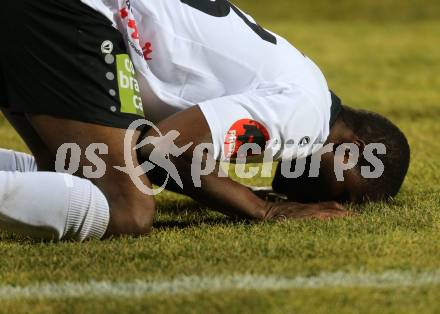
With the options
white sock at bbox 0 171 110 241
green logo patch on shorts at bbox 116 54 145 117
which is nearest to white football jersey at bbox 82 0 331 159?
green logo patch on shorts at bbox 116 54 145 117

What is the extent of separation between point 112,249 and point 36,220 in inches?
12.3

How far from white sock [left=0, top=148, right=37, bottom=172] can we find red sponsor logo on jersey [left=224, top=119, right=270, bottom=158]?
1.03 metres

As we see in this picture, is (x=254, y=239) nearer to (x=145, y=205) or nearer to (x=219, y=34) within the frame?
(x=145, y=205)

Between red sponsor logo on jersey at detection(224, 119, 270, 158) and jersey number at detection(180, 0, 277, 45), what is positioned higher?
jersey number at detection(180, 0, 277, 45)

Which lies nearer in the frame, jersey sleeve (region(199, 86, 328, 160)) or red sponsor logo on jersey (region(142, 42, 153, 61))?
jersey sleeve (region(199, 86, 328, 160))

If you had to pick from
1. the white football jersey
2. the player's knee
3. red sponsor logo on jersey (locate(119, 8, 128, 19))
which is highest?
red sponsor logo on jersey (locate(119, 8, 128, 19))

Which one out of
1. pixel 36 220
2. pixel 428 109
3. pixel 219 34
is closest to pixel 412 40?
pixel 428 109

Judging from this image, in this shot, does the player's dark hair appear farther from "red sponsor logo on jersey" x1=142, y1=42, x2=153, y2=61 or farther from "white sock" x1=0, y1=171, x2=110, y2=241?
"white sock" x1=0, y1=171, x2=110, y2=241

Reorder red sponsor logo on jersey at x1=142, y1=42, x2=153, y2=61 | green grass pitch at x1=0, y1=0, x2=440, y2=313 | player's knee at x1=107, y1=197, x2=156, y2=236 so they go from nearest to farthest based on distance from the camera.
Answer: green grass pitch at x1=0, y1=0, x2=440, y2=313 < player's knee at x1=107, y1=197, x2=156, y2=236 < red sponsor logo on jersey at x1=142, y1=42, x2=153, y2=61

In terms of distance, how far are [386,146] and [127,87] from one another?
50.3 inches

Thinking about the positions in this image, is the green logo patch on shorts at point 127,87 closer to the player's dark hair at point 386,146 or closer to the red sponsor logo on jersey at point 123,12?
the red sponsor logo on jersey at point 123,12

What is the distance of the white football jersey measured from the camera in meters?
4.11

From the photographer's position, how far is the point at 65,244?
3.80 m

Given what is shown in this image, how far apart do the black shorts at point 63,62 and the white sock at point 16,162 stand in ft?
2.06
